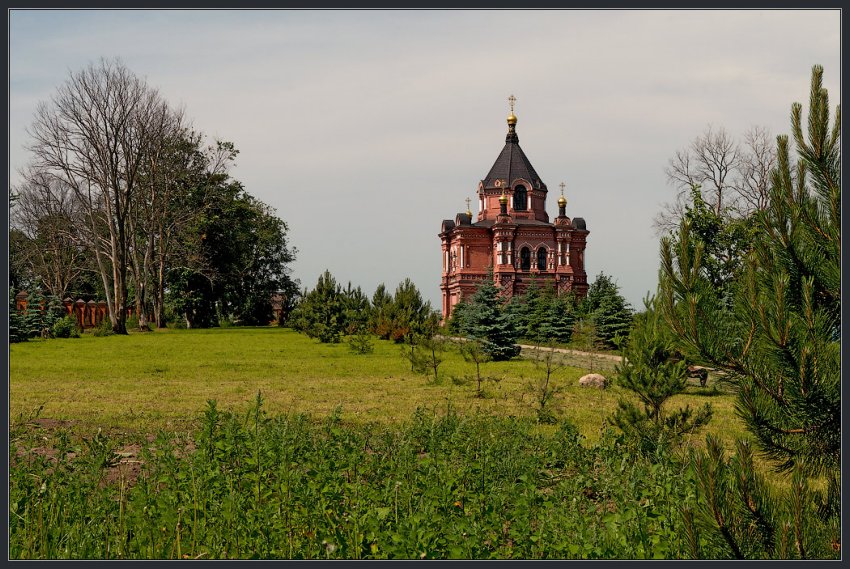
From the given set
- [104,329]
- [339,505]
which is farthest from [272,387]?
[104,329]

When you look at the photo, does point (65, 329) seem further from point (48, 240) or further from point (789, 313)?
point (789, 313)

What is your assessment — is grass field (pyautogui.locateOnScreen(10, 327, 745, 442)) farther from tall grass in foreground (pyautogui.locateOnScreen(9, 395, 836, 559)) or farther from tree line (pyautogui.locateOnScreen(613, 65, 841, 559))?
tree line (pyautogui.locateOnScreen(613, 65, 841, 559))

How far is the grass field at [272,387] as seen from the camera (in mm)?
10633

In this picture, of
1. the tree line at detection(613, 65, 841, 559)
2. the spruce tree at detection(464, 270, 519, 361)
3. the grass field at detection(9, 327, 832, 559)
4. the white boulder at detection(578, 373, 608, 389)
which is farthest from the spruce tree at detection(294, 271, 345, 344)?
the tree line at detection(613, 65, 841, 559)

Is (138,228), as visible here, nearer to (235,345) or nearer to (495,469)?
(235,345)

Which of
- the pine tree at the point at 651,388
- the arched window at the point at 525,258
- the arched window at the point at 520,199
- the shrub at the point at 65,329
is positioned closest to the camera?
the pine tree at the point at 651,388

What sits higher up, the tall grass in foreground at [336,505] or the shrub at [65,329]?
the shrub at [65,329]

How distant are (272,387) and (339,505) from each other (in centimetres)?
944

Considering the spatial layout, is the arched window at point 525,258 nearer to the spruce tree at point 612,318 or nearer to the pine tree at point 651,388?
the spruce tree at point 612,318

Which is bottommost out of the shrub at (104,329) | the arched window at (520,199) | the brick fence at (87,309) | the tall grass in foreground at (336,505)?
the tall grass in foreground at (336,505)

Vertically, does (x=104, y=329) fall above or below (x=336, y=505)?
above

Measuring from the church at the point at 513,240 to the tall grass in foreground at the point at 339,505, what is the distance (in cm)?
3982

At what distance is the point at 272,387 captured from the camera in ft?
46.6

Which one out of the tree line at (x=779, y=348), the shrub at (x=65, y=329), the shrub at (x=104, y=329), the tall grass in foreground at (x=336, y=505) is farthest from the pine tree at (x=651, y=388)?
the shrub at (x=104, y=329)
